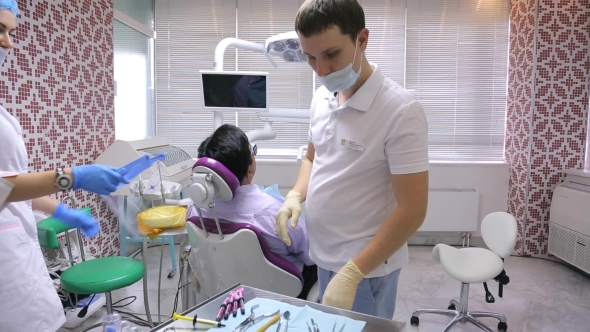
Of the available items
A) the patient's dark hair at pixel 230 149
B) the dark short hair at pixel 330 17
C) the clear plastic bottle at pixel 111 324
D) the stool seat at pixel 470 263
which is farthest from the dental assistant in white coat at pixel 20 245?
the stool seat at pixel 470 263

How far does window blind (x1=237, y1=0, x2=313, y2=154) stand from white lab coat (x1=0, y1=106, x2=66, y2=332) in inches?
117

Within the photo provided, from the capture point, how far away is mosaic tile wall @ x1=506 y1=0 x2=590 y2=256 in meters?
3.46

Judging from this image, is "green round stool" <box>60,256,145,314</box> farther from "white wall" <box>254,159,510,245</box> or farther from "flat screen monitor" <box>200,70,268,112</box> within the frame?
"white wall" <box>254,159,510,245</box>

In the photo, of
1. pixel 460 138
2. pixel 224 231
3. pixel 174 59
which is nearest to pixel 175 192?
pixel 224 231

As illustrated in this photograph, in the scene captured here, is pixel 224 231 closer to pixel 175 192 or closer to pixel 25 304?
pixel 25 304

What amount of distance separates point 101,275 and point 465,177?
3.36m

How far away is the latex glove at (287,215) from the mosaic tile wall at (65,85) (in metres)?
1.78

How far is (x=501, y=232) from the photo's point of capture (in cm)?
230

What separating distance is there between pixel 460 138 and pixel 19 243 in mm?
3886

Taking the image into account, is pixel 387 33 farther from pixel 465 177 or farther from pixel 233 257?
pixel 233 257

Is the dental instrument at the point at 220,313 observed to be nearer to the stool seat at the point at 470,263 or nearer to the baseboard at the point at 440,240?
the stool seat at the point at 470,263

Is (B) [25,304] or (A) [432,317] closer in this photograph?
(B) [25,304]

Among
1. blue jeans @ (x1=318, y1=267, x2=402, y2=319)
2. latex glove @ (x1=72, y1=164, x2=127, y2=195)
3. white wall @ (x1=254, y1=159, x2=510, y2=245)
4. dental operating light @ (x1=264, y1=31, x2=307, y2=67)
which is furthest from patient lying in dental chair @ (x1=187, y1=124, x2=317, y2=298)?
white wall @ (x1=254, y1=159, x2=510, y2=245)

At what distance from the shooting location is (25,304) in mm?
1202
